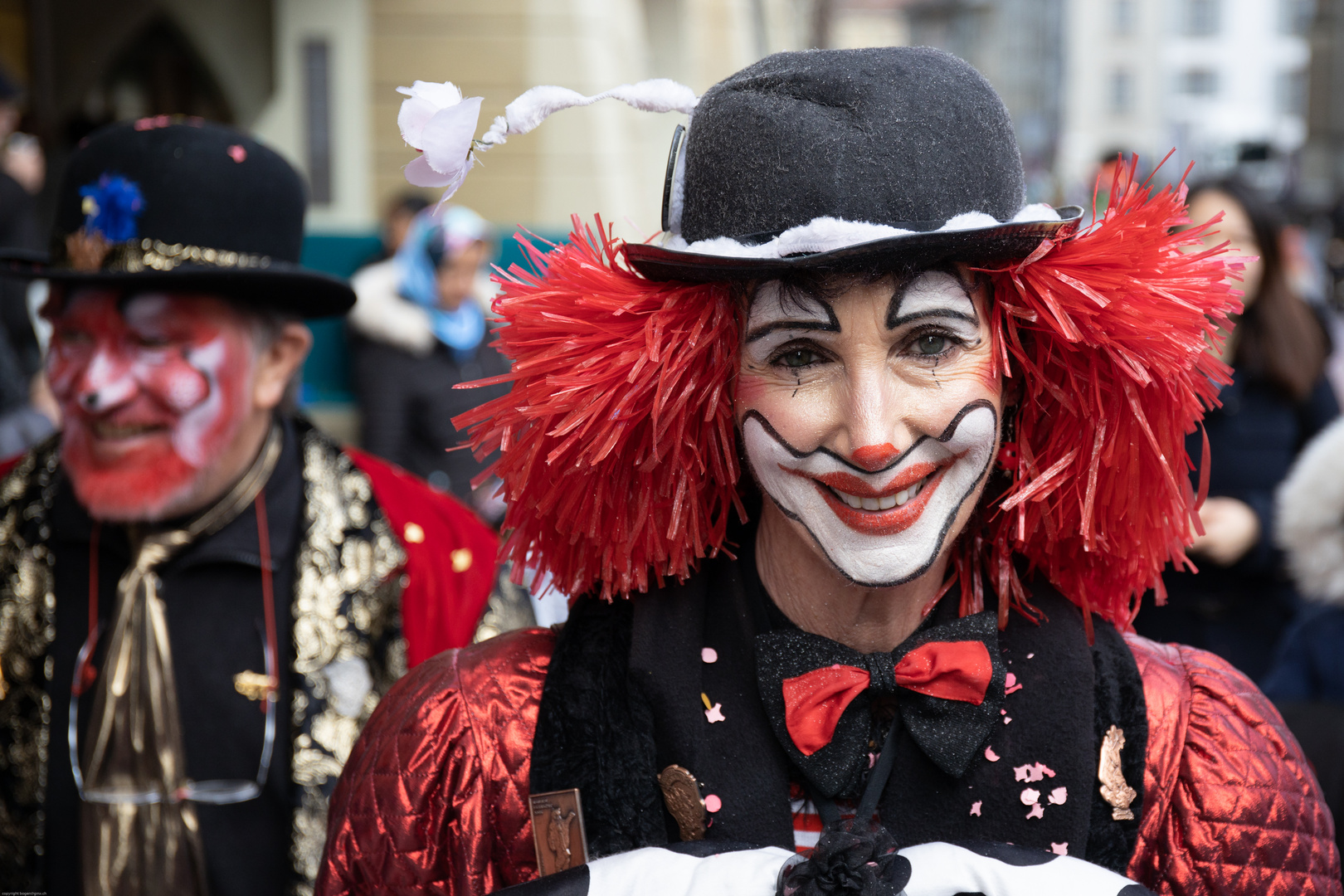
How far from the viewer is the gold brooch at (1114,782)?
5.10ft

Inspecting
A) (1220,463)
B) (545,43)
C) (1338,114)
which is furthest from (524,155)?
(1338,114)

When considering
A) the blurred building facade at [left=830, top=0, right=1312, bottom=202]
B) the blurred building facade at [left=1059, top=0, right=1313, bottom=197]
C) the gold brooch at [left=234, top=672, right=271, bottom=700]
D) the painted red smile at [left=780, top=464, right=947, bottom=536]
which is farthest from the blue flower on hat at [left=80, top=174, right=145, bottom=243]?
the blurred building facade at [left=1059, top=0, right=1313, bottom=197]

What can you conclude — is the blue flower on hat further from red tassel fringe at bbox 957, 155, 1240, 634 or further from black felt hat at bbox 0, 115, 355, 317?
red tassel fringe at bbox 957, 155, 1240, 634

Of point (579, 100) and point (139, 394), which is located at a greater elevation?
point (579, 100)

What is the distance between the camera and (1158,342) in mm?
1510

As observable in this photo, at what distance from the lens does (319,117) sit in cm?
822

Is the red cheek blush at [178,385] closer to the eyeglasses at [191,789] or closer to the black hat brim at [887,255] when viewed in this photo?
the eyeglasses at [191,789]

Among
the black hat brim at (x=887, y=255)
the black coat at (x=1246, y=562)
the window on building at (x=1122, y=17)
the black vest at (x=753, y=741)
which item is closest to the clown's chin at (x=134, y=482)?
the black vest at (x=753, y=741)

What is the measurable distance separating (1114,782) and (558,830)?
0.67 meters

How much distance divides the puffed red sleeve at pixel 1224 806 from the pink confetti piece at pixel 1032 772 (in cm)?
13

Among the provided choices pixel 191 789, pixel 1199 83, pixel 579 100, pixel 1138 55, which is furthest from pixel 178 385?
pixel 1199 83

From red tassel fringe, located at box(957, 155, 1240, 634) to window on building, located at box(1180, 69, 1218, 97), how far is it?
81.3m

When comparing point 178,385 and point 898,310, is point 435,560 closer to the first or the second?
point 178,385

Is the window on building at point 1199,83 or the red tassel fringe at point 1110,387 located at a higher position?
the window on building at point 1199,83
